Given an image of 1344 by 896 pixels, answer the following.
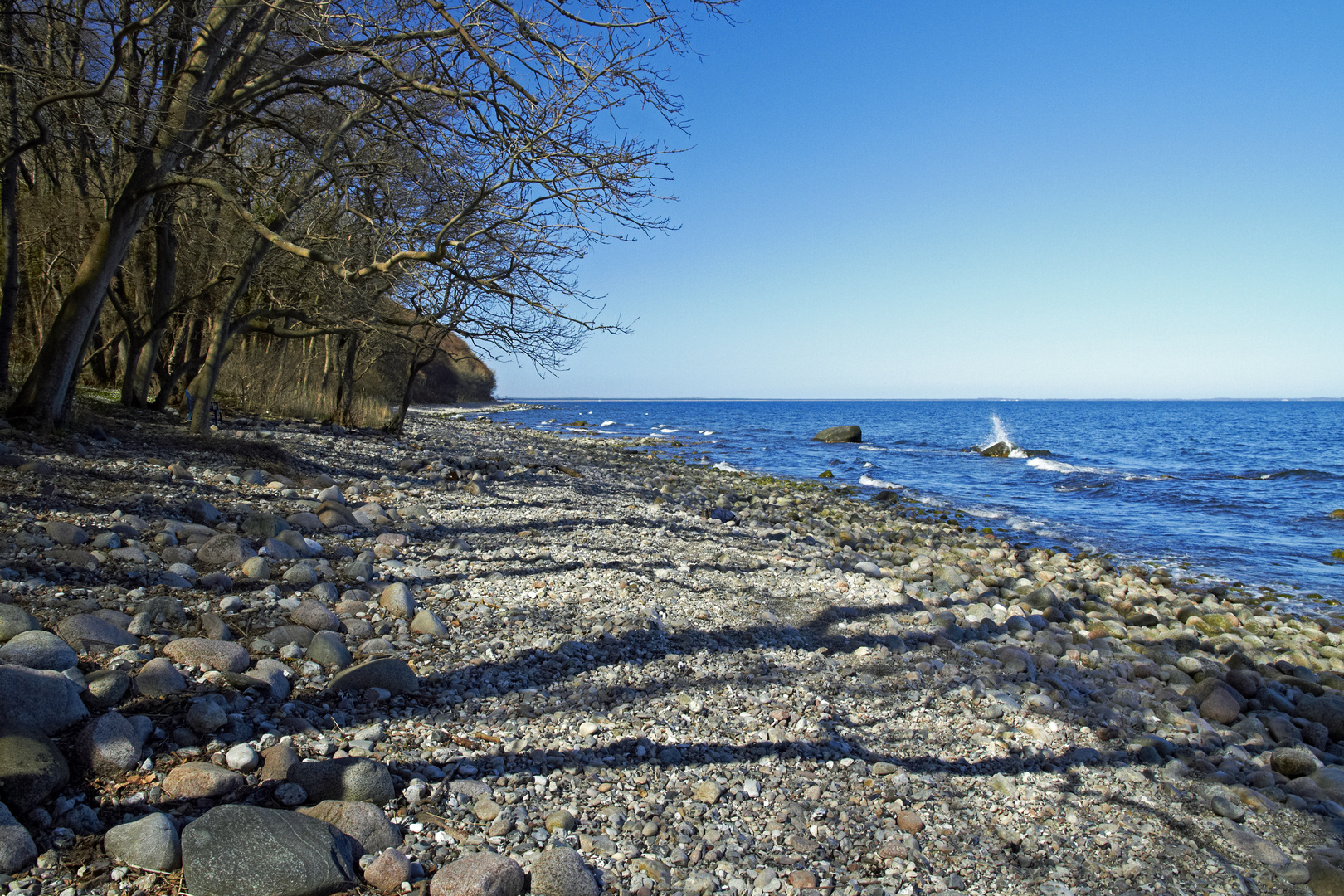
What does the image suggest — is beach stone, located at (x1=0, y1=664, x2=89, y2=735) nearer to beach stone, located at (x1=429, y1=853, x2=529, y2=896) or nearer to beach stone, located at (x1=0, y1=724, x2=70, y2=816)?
beach stone, located at (x1=0, y1=724, x2=70, y2=816)

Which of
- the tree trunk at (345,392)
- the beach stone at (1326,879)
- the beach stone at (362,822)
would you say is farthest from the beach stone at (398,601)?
the tree trunk at (345,392)

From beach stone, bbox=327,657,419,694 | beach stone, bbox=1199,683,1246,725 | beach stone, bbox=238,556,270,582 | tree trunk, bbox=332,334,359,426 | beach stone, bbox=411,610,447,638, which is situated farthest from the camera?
tree trunk, bbox=332,334,359,426

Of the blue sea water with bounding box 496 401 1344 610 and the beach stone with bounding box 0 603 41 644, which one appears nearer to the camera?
the beach stone with bounding box 0 603 41 644

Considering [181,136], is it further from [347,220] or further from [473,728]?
[473,728]

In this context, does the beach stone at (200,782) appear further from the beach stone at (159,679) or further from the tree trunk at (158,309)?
the tree trunk at (158,309)

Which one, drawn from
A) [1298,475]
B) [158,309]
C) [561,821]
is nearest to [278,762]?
[561,821]

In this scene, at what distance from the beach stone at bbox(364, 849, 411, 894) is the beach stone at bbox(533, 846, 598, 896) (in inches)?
15.7

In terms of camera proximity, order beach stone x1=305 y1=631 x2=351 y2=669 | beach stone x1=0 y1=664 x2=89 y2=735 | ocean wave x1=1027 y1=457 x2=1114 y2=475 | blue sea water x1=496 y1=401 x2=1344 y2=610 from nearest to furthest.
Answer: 1. beach stone x1=0 y1=664 x2=89 y2=735
2. beach stone x1=305 y1=631 x2=351 y2=669
3. blue sea water x1=496 y1=401 x2=1344 y2=610
4. ocean wave x1=1027 y1=457 x2=1114 y2=475

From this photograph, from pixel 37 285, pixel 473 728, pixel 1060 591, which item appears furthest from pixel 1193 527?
pixel 37 285

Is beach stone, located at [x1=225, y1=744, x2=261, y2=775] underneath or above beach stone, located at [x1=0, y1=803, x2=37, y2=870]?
underneath

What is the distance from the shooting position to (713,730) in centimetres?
348

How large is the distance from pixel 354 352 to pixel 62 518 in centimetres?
1298

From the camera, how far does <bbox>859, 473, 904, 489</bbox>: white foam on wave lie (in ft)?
68.3

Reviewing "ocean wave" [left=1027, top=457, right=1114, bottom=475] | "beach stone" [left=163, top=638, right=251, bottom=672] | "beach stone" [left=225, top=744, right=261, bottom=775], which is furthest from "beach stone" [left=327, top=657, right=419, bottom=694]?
"ocean wave" [left=1027, top=457, right=1114, bottom=475]
